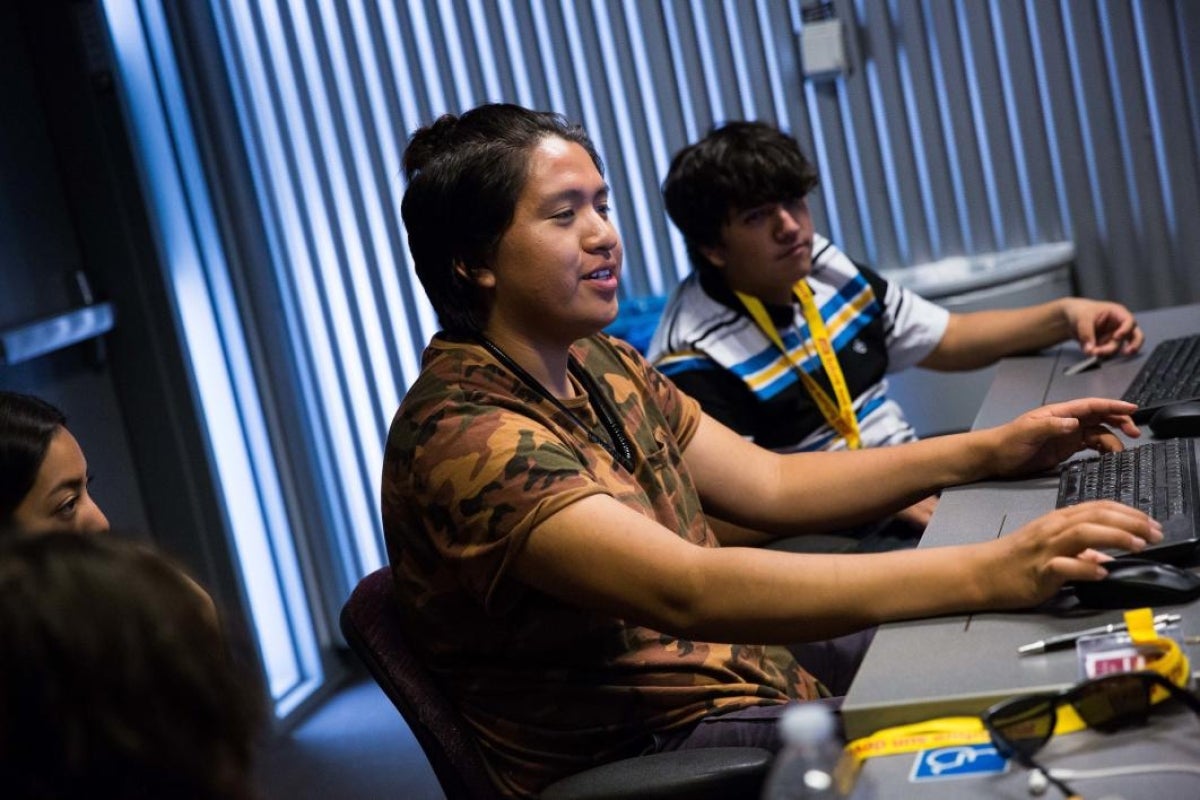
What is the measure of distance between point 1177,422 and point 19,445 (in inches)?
65.0

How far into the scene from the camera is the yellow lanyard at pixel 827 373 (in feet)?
9.79

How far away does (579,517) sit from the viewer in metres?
1.73

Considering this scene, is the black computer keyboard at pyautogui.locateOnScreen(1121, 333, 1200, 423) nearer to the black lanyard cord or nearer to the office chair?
the black lanyard cord

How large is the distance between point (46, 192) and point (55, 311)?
321 millimetres

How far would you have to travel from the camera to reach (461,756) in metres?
1.88

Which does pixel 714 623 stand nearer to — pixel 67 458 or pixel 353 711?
pixel 67 458

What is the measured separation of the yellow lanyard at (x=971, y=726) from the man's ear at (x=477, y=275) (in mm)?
874

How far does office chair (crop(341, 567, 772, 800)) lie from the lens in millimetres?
1680

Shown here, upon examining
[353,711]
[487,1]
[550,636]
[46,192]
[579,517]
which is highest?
[487,1]

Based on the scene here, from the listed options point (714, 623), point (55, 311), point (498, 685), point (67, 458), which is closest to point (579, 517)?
point (714, 623)

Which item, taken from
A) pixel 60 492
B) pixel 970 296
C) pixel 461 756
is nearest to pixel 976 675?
pixel 461 756

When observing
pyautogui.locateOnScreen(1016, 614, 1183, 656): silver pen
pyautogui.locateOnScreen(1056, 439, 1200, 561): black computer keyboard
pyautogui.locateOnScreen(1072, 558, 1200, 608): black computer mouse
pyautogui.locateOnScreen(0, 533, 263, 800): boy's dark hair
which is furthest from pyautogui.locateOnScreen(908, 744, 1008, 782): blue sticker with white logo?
pyautogui.locateOnScreen(0, 533, 263, 800): boy's dark hair

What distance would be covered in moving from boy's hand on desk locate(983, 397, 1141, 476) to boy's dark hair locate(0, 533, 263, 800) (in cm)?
150

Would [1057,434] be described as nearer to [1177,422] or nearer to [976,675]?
[1177,422]
